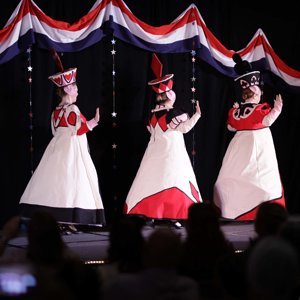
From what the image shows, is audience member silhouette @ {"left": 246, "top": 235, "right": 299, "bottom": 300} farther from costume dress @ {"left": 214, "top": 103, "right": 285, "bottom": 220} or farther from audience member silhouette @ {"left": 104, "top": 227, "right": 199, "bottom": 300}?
costume dress @ {"left": 214, "top": 103, "right": 285, "bottom": 220}

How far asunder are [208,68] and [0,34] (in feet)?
7.62

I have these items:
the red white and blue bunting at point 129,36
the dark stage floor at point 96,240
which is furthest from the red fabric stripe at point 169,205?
the red white and blue bunting at point 129,36

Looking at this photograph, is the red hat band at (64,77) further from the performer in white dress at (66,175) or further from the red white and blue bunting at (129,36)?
the red white and blue bunting at (129,36)

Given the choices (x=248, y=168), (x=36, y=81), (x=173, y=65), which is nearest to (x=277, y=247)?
(x=248, y=168)

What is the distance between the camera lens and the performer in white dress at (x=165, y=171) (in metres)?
6.09

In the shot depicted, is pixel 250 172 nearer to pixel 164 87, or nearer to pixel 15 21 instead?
pixel 164 87

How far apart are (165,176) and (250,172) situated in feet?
2.61

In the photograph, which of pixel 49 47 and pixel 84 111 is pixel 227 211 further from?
pixel 49 47

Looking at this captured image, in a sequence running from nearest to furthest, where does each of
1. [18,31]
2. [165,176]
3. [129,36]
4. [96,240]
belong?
[96,240] < [18,31] < [165,176] < [129,36]

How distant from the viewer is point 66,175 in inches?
230

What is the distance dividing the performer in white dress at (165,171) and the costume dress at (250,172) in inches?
13.4

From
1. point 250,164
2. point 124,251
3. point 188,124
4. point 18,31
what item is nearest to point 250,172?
point 250,164

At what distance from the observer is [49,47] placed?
614 centimetres

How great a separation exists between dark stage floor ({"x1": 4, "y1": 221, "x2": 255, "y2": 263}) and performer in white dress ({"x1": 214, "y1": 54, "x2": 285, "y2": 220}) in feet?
0.86
